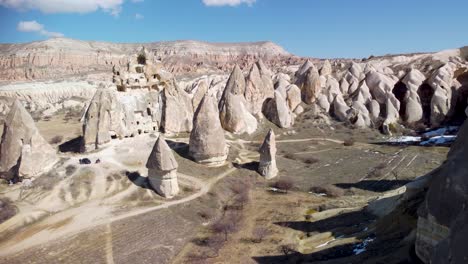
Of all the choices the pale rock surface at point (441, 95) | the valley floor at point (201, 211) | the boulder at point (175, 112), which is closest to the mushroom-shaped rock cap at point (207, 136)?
the valley floor at point (201, 211)

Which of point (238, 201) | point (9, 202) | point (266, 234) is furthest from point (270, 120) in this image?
point (9, 202)

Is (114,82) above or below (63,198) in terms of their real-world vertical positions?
above

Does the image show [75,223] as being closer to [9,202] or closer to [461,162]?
[9,202]

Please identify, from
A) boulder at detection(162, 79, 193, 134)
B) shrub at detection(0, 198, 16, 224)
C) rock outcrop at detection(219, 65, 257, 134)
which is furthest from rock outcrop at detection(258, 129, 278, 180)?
shrub at detection(0, 198, 16, 224)

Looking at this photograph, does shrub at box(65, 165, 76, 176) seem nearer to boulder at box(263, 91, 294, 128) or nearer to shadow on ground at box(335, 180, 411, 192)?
shadow on ground at box(335, 180, 411, 192)

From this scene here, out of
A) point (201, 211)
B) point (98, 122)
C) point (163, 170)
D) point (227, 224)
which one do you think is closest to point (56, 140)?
point (98, 122)
